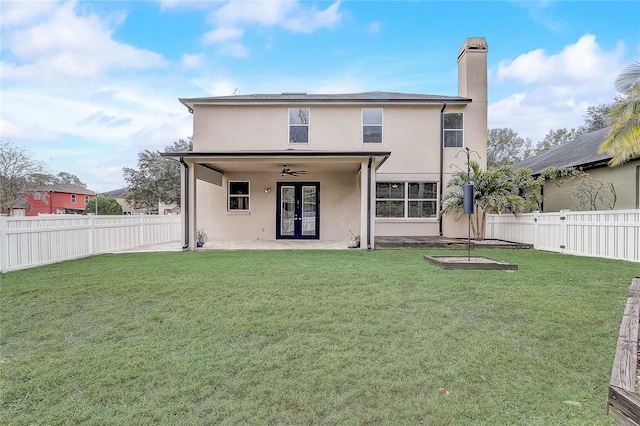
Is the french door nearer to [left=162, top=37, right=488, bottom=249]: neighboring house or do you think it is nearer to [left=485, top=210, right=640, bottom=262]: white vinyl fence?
[left=162, top=37, right=488, bottom=249]: neighboring house

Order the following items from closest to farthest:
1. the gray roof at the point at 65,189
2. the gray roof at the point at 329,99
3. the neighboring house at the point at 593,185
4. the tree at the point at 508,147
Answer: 1. the neighboring house at the point at 593,185
2. the gray roof at the point at 329,99
3. the gray roof at the point at 65,189
4. the tree at the point at 508,147

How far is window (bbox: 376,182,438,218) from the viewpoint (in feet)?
41.1

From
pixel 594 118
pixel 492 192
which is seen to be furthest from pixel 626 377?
pixel 594 118

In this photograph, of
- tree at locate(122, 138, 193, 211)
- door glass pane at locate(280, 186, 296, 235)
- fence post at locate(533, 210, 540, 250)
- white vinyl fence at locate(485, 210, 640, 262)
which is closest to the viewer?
white vinyl fence at locate(485, 210, 640, 262)

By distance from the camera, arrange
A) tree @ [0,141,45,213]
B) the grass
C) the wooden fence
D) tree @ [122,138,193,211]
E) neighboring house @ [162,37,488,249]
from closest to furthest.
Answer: the wooden fence < the grass < neighboring house @ [162,37,488,249] < tree @ [122,138,193,211] < tree @ [0,141,45,213]

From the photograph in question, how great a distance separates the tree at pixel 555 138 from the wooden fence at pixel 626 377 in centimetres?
3421

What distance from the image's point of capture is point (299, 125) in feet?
41.7

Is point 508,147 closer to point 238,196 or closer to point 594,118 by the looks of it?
point 594,118

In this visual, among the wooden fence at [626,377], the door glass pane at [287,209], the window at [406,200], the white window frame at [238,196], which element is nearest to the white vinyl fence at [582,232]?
the window at [406,200]

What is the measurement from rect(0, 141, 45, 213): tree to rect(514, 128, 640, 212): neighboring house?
35247mm

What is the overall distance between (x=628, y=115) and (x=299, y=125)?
954 centimetres

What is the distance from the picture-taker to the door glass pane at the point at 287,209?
12.9 m

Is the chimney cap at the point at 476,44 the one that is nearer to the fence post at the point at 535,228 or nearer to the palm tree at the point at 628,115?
the palm tree at the point at 628,115

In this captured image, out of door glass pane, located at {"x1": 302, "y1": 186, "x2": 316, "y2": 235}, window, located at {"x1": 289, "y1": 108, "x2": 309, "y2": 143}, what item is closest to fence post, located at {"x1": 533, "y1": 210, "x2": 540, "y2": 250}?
door glass pane, located at {"x1": 302, "y1": 186, "x2": 316, "y2": 235}
